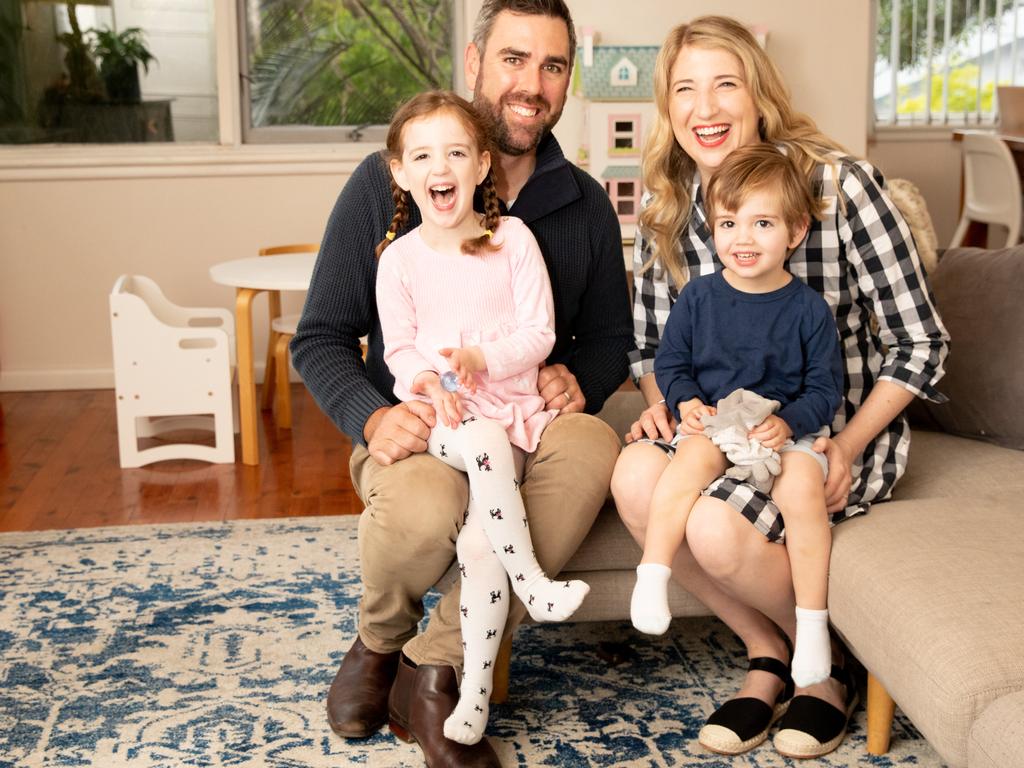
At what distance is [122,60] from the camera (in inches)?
179

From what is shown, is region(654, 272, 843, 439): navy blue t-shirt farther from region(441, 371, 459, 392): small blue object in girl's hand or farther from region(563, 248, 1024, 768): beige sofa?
region(441, 371, 459, 392): small blue object in girl's hand

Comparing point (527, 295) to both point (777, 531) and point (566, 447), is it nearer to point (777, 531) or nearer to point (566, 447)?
point (566, 447)

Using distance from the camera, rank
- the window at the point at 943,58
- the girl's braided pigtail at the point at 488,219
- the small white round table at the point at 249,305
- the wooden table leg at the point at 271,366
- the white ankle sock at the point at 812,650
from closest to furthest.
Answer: the white ankle sock at the point at 812,650 < the girl's braided pigtail at the point at 488,219 < the small white round table at the point at 249,305 < the wooden table leg at the point at 271,366 < the window at the point at 943,58

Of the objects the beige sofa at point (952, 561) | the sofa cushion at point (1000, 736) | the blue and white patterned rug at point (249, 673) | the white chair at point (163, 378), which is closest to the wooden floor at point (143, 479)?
the white chair at point (163, 378)

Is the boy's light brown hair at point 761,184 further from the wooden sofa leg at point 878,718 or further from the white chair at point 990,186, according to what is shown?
the white chair at point 990,186

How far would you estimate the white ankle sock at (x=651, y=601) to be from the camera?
5.80 ft

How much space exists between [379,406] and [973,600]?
970mm

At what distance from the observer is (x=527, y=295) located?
202 centimetres

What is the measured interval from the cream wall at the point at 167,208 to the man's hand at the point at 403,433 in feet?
8.81

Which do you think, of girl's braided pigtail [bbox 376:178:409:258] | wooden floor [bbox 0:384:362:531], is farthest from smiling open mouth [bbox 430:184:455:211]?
wooden floor [bbox 0:384:362:531]

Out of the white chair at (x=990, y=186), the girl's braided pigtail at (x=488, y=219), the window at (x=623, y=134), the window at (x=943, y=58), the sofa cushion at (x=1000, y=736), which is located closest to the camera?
the sofa cushion at (x=1000, y=736)

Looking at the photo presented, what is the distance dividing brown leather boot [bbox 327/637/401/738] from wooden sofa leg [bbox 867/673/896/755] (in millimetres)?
747

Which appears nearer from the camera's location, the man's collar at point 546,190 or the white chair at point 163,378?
the man's collar at point 546,190

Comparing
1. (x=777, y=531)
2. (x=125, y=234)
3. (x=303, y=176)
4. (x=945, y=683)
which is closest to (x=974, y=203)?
(x=303, y=176)
